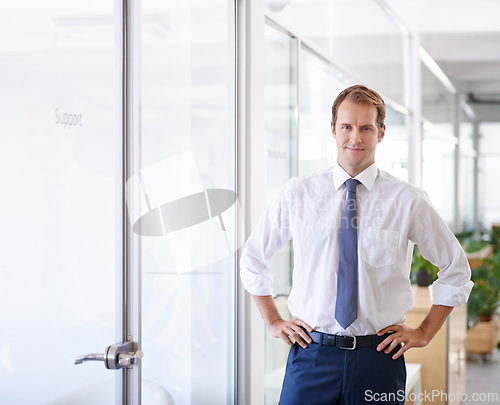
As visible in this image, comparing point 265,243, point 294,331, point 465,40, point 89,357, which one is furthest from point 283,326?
point 465,40

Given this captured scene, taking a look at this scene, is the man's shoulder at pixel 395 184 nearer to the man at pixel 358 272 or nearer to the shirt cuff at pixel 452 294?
the man at pixel 358 272

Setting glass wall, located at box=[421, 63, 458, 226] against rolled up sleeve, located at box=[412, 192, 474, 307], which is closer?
rolled up sleeve, located at box=[412, 192, 474, 307]

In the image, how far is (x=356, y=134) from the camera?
6.54 ft

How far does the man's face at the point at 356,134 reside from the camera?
6.54 feet

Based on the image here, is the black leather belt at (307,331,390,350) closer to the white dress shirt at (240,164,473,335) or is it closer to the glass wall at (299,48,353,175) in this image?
the white dress shirt at (240,164,473,335)

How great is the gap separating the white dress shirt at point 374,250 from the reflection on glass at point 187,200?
17.7 inches

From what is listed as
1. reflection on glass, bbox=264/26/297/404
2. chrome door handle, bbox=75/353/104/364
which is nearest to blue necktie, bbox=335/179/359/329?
chrome door handle, bbox=75/353/104/364

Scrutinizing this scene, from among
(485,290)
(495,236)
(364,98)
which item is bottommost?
(485,290)

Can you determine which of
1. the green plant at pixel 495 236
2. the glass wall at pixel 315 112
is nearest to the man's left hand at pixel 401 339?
the glass wall at pixel 315 112

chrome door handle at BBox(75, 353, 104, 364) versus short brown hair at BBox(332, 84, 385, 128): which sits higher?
short brown hair at BBox(332, 84, 385, 128)

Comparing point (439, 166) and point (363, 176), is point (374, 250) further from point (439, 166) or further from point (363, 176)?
point (439, 166)

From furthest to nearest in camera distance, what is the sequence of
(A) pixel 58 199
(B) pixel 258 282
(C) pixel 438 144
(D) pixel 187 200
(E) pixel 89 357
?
1. (C) pixel 438 144
2. (D) pixel 187 200
3. (B) pixel 258 282
4. (E) pixel 89 357
5. (A) pixel 58 199

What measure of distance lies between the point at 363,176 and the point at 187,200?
0.68 metres

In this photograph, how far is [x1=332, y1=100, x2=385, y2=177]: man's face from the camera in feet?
6.54
